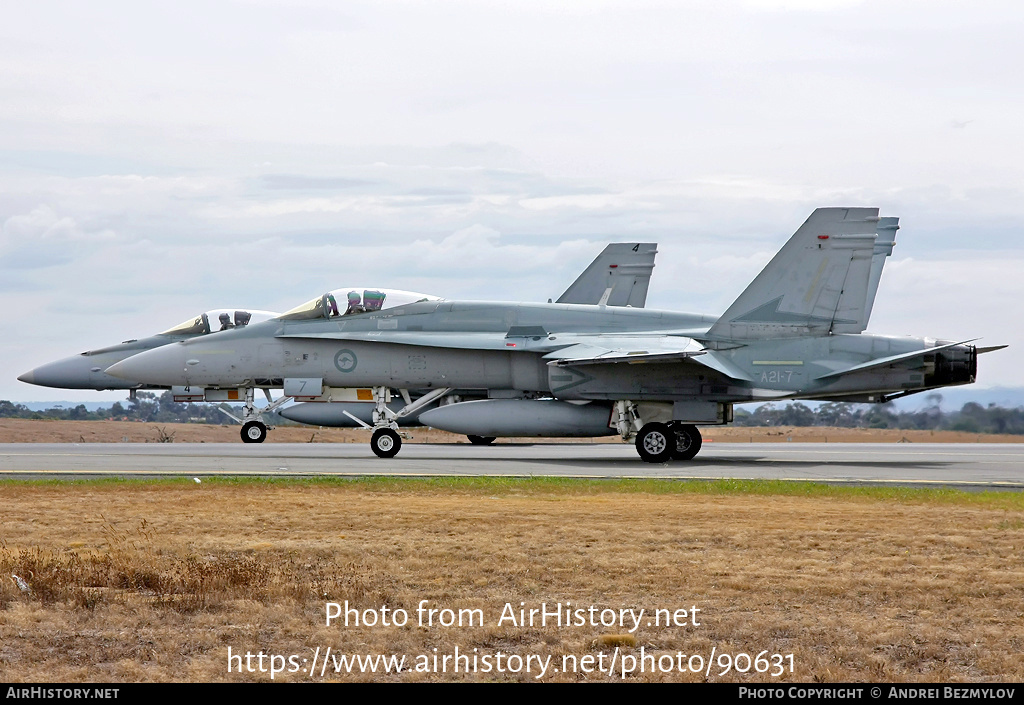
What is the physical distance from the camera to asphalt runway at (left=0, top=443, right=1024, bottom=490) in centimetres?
1683

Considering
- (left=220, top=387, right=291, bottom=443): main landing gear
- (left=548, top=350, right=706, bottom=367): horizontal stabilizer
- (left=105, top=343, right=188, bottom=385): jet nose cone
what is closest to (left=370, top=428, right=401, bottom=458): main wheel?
(left=548, top=350, right=706, bottom=367): horizontal stabilizer

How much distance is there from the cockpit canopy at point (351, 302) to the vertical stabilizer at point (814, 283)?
20.5 feet

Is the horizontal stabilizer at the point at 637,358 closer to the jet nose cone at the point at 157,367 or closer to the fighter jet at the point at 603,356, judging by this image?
the fighter jet at the point at 603,356

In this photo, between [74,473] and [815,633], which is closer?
[815,633]

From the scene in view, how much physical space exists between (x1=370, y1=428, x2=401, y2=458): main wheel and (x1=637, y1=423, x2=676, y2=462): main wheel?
4.79m

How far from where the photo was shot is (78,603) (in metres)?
6.67

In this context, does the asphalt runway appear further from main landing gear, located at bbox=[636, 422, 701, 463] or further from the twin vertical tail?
the twin vertical tail

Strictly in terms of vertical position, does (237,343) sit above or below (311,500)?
above

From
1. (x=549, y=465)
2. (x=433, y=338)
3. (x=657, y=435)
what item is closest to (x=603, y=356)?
(x=657, y=435)

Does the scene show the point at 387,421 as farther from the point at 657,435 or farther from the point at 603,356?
the point at 657,435
